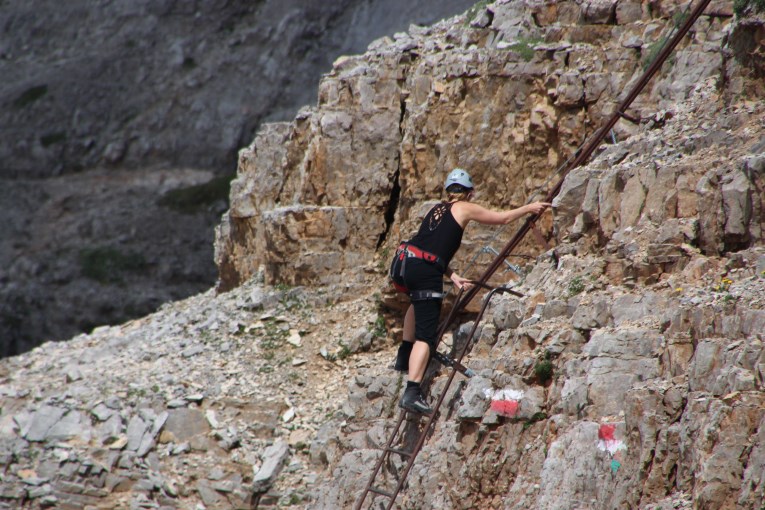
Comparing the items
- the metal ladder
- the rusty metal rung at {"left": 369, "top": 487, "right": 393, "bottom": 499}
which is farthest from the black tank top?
the rusty metal rung at {"left": 369, "top": 487, "right": 393, "bottom": 499}

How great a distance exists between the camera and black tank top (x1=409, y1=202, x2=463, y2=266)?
12.4m

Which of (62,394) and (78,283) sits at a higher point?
(62,394)

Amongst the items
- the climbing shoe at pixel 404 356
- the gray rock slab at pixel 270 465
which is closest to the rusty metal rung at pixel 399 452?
the climbing shoe at pixel 404 356

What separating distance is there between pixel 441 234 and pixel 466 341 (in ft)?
4.92

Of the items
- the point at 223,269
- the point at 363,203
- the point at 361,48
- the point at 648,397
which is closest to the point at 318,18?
the point at 361,48

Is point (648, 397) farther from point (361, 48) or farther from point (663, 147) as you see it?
point (361, 48)

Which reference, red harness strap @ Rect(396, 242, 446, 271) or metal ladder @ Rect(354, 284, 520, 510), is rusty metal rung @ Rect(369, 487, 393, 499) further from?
red harness strap @ Rect(396, 242, 446, 271)

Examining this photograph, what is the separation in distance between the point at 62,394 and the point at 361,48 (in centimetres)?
3654

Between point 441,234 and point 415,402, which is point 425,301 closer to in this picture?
point 441,234

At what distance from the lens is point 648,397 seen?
892 cm

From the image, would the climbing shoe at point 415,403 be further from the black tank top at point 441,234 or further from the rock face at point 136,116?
the rock face at point 136,116

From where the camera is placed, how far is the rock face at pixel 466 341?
8.98 metres

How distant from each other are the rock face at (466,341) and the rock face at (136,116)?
23.6 metres

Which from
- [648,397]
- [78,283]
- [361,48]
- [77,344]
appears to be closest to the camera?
[648,397]
